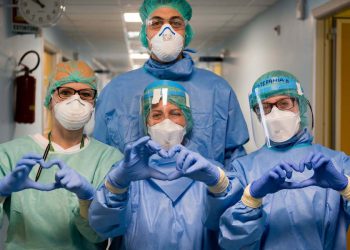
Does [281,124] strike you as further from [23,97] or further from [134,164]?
[23,97]

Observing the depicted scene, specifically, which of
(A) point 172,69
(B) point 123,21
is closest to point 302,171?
(A) point 172,69

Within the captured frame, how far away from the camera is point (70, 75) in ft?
5.74

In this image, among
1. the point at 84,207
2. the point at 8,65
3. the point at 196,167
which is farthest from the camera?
the point at 8,65

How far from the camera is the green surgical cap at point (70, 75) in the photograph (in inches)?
68.9

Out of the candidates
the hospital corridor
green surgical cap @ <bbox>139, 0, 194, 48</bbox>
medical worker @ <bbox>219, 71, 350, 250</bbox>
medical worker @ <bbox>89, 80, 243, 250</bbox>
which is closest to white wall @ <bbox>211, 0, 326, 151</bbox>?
green surgical cap @ <bbox>139, 0, 194, 48</bbox>

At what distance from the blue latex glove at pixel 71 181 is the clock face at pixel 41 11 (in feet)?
8.18

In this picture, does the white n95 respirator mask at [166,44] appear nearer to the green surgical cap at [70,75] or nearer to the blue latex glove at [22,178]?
the green surgical cap at [70,75]

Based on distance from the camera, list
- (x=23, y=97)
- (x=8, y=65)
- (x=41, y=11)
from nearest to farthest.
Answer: (x=41, y=11)
(x=8, y=65)
(x=23, y=97)

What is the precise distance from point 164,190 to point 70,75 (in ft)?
Answer: 1.77

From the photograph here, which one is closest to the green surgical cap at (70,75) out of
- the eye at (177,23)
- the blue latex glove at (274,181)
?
the eye at (177,23)

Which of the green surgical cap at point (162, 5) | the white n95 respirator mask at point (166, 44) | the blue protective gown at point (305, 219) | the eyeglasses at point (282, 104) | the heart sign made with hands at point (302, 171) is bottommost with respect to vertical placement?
the blue protective gown at point (305, 219)

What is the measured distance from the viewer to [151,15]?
7.07ft

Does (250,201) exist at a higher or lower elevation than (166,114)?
lower

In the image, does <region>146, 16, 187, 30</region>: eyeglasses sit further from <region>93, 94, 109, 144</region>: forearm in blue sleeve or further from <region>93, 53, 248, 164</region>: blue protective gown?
<region>93, 94, 109, 144</region>: forearm in blue sleeve
